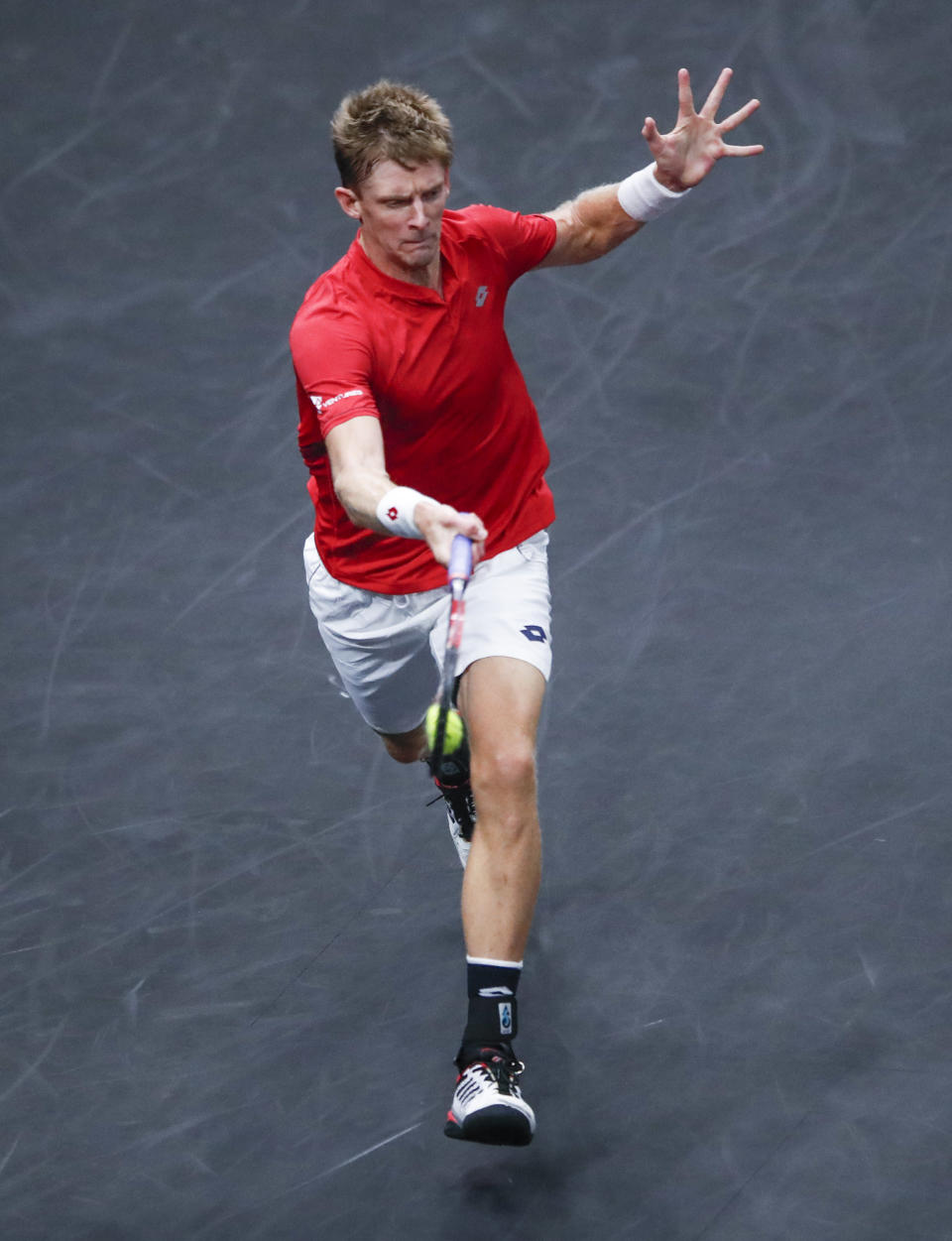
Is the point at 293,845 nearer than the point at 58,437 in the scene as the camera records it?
Yes

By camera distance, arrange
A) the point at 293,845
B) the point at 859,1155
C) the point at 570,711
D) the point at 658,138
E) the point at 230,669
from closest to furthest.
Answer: the point at 859,1155, the point at 658,138, the point at 293,845, the point at 570,711, the point at 230,669

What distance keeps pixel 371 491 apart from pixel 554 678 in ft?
5.92

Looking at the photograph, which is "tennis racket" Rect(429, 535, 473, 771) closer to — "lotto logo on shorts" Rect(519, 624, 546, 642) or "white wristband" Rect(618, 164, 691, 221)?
"lotto logo on shorts" Rect(519, 624, 546, 642)

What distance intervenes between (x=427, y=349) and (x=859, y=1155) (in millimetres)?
1887

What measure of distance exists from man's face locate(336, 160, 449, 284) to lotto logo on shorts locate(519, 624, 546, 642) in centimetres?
81

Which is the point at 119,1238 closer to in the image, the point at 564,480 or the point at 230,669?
the point at 230,669

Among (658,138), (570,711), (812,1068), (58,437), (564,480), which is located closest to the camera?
(812,1068)

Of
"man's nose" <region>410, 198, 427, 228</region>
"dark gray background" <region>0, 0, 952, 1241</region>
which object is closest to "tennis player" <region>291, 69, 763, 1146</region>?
"man's nose" <region>410, 198, 427, 228</region>

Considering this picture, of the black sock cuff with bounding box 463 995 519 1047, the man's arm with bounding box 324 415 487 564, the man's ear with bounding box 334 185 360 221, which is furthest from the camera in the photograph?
the man's ear with bounding box 334 185 360 221

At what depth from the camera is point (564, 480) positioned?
593cm

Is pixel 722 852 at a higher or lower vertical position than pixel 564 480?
lower

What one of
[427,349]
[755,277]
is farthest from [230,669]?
[755,277]

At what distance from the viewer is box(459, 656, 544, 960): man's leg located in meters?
3.60

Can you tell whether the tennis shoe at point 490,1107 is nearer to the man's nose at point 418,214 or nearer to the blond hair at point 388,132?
the man's nose at point 418,214
